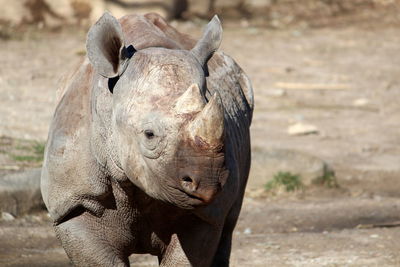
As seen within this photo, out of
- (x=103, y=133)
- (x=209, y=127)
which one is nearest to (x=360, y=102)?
(x=103, y=133)

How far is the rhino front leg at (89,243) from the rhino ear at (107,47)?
2.77ft

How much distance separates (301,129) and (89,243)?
661cm

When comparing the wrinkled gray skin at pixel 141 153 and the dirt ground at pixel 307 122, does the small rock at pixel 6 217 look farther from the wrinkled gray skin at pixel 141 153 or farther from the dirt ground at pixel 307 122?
the wrinkled gray skin at pixel 141 153

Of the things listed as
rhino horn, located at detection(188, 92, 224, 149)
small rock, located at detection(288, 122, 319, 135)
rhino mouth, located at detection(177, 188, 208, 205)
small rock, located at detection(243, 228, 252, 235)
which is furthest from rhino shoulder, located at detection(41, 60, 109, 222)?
small rock, located at detection(288, 122, 319, 135)

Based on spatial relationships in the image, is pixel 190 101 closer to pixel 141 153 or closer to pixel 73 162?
pixel 141 153

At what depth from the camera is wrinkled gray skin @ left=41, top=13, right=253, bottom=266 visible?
4473 millimetres

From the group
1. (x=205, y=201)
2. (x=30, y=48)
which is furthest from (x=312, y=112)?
(x=205, y=201)

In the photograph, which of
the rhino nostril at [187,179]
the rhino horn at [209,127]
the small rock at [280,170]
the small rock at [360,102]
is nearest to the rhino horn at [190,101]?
the rhino horn at [209,127]

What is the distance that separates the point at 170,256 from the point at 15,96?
7.45 metres

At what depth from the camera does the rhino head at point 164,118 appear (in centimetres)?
438

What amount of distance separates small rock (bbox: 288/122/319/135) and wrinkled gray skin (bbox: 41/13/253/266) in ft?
19.1

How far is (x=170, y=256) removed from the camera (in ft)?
17.4

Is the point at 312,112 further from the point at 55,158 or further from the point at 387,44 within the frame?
the point at 55,158

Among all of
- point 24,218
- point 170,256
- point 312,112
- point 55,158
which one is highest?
point 55,158
